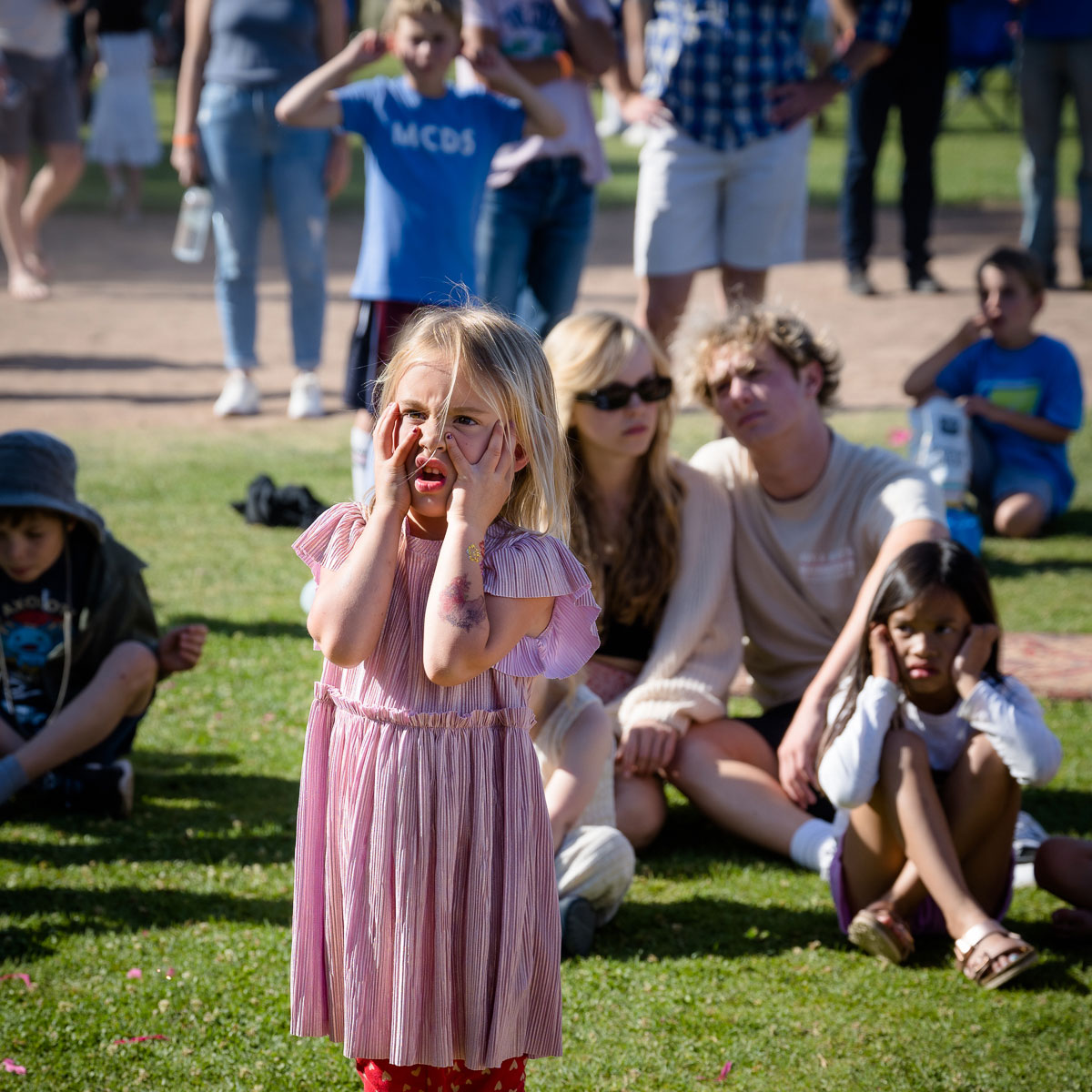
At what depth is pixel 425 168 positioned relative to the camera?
542 cm

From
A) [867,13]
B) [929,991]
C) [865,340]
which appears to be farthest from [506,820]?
[865,340]

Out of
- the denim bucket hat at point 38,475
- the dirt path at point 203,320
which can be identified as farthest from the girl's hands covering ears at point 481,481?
the dirt path at point 203,320

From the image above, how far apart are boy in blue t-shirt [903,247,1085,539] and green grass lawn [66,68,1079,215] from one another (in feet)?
33.8

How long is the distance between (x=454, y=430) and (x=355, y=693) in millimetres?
401

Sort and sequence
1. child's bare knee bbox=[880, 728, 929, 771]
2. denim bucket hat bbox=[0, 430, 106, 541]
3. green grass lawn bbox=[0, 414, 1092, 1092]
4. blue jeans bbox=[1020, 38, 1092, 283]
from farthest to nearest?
1. blue jeans bbox=[1020, 38, 1092, 283]
2. denim bucket hat bbox=[0, 430, 106, 541]
3. child's bare knee bbox=[880, 728, 929, 771]
4. green grass lawn bbox=[0, 414, 1092, 1092]

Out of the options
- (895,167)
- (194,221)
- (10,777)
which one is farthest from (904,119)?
(895,167)

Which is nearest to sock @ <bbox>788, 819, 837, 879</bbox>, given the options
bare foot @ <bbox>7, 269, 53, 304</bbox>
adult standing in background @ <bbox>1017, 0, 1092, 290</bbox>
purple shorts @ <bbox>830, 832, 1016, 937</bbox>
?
purple shorts @ <bbox>830, 832, 1016, 937</bbox>

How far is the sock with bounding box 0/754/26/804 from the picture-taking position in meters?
3.34

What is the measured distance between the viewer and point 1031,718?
2.90 m

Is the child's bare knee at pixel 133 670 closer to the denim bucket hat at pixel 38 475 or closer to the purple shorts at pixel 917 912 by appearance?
the denim bucket hat at pixel 38 475

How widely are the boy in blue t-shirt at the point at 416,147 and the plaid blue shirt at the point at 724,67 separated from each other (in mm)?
671

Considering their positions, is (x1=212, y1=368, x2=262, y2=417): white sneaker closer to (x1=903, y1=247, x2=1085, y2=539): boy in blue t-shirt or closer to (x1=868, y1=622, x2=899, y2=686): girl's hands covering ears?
(x1=903, y1=247, x2=1085, y2=539): boy in blue t-shirt

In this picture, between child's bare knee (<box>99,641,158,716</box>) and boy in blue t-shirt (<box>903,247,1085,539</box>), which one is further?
boy in blue t-shirt (<box>903,247,1085,539</box>)

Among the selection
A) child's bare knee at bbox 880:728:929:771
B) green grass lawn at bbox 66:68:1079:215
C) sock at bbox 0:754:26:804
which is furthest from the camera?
green grass lawn at bbox 66:68:1079:215
